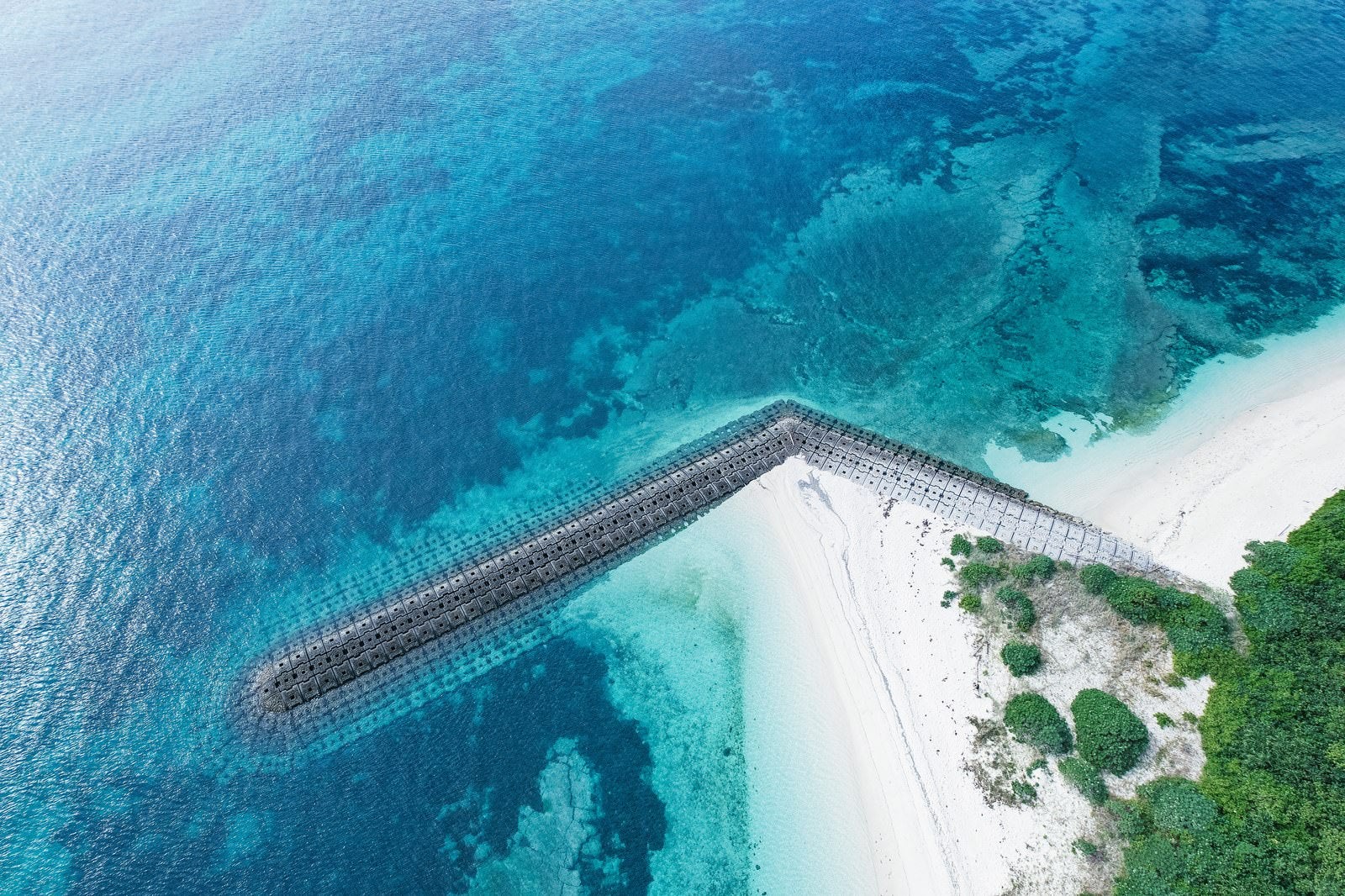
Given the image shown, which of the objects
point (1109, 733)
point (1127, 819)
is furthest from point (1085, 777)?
point (1109, 733)

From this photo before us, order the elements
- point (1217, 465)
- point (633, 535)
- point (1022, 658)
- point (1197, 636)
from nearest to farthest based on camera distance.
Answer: point (1197, 636) < point (1022, 658) < point (633, 535) < point (1217, 465)

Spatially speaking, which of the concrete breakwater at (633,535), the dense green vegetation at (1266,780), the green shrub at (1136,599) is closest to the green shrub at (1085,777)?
the dense green vegetation at (1266,780)

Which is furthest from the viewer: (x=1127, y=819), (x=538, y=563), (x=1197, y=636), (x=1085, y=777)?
(x=538, y=563)

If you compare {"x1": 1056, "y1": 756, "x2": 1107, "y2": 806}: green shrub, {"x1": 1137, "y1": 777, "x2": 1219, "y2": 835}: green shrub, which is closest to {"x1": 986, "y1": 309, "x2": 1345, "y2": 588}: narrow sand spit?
{"x1": 1137, "y1": 777, "x2": 1219, "y2": 835}: green shrub

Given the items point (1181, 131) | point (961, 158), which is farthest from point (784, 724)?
point (1181, 131)

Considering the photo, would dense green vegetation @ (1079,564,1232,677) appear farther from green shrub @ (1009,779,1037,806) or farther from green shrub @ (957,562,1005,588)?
green shrub @ (1009,779,1037,806)

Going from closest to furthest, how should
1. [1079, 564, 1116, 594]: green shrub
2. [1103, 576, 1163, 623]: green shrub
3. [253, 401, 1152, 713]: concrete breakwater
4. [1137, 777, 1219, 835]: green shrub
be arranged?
[1137, 777, 1219, 835]: green shrub, [1103, 576, 1163, 623]: green shrub, [1079, 564, 1116, 594]: green shrub, [253, 401, 1152, 713]: concrete breakwater

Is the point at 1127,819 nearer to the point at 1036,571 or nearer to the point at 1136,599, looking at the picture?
the point at 1136,599
